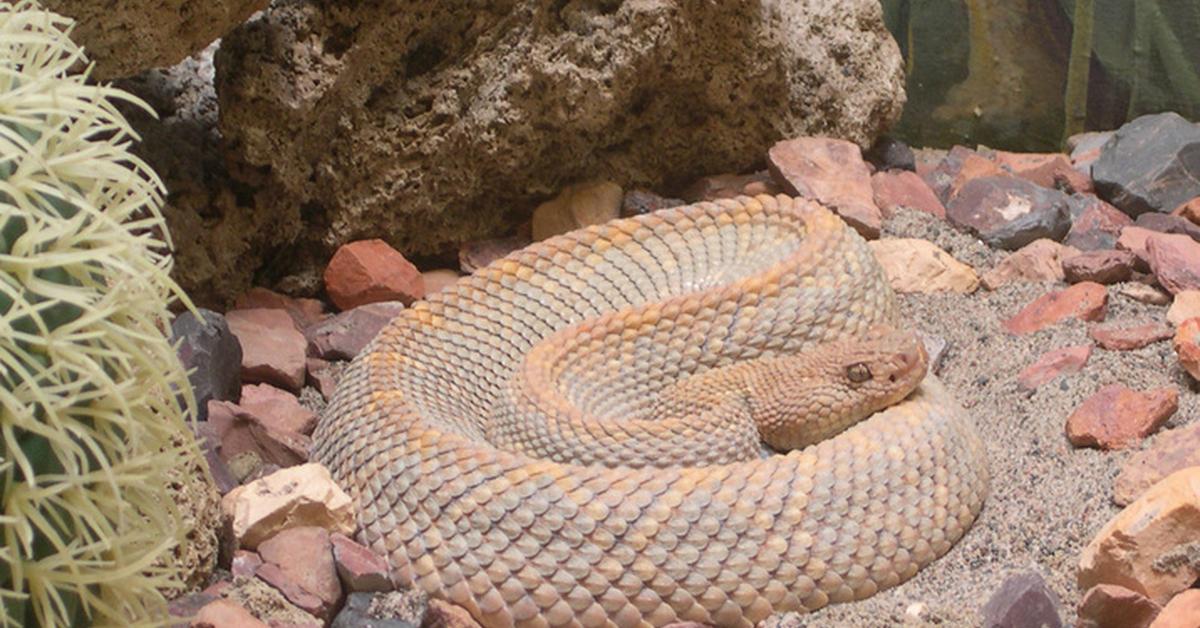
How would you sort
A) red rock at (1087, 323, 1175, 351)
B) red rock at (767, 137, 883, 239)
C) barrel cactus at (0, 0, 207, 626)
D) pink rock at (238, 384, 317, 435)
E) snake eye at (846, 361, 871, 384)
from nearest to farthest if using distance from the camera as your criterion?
barrel cactus at (0, 0, 207, 626) < snake eye at (846, 361, 871, 384) < pink rock at (238, 384, 317, 435) < red rock at (1087, 323, 1175, 351) < red rock at (767, 137, 883, 239)

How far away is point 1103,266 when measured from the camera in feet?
14.4

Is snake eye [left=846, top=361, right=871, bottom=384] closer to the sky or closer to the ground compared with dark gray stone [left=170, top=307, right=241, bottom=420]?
closer to the ground

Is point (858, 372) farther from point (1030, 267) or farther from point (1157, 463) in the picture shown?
point (1030, 267)

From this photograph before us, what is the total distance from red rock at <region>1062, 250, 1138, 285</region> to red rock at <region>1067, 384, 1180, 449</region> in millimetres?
876

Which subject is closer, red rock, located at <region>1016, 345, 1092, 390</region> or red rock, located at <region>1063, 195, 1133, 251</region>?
red rock, located at <region>1016, 345, 1092, 390</region>

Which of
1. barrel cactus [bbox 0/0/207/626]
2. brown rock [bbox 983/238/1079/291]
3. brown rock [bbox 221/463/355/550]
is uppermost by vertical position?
barrel cactus [bbox 0/0/207/626]

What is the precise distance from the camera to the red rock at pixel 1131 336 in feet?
13.0

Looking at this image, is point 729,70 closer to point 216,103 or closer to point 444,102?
point 444,102

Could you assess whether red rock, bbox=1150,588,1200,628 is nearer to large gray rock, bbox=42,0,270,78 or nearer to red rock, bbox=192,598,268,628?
red rock, bbox=192,598,268,628

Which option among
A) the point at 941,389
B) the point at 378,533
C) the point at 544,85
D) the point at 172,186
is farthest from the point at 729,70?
the point at 378,533

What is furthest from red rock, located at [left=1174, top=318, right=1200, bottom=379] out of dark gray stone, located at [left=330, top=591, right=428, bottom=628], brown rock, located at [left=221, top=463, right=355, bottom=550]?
brown rock, located at [left=221, top=463, right=355, bottom=550]

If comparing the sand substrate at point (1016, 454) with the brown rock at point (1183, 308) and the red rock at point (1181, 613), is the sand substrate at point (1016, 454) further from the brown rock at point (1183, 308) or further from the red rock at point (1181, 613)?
the red rock at point (1181, 613)

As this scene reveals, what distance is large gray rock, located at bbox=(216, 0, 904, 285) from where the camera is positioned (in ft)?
13.9

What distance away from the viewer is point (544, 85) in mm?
4500
